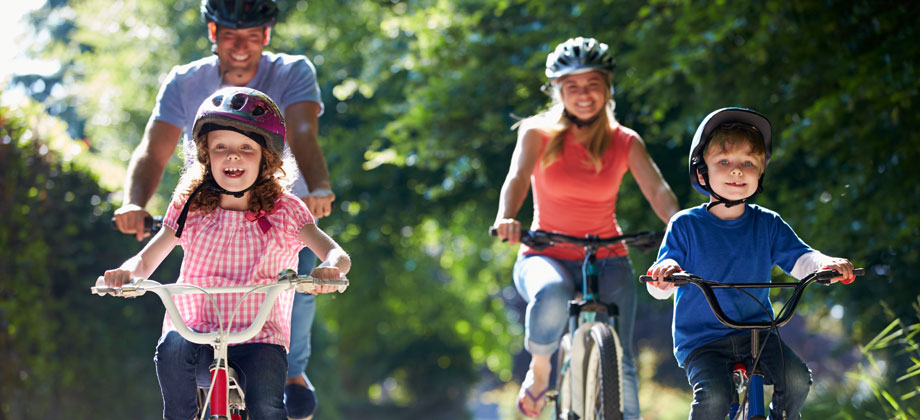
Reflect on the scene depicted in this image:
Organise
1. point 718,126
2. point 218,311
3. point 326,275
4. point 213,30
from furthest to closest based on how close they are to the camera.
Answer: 1. point 213,30
2. point 718,126
3. point 326,275
4. point 218,311

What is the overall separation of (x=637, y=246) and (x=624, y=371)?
2.10ft

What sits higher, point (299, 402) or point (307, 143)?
point (307, 143)

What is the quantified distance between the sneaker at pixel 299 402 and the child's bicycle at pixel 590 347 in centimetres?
124

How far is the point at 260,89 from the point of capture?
18.1ft

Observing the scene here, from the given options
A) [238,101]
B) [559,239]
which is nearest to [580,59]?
[559,239]

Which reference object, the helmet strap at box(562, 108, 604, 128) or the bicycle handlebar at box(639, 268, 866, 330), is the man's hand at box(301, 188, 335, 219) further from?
the bicycle handlebar at box(639, 268, 866, 330)

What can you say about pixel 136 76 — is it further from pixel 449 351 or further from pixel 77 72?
pixel 77 72

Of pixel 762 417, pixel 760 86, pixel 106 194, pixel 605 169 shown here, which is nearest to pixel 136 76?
pixel 106 194

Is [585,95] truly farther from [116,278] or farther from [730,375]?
[116,278]

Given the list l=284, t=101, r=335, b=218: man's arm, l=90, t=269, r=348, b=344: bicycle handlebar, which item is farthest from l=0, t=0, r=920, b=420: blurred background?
l=90, t=269, r=348, b=344: bicycle handlebar

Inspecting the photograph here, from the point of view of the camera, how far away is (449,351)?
21.3 m

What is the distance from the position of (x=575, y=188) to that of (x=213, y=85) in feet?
6.28

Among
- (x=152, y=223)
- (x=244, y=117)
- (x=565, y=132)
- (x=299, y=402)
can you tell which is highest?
(x=565, y=132)

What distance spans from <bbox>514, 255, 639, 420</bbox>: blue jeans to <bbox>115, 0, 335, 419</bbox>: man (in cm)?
111
